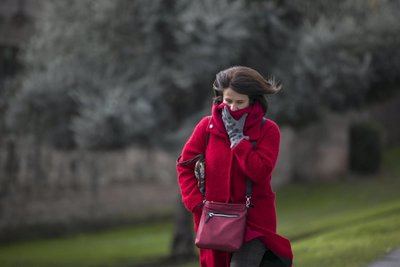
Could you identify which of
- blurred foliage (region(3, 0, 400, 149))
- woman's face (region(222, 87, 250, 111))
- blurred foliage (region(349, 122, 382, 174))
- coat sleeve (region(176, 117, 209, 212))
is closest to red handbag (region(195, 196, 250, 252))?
coat sleeve (region(176, 117, 209, 212))

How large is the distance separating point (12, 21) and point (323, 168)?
9.31 m

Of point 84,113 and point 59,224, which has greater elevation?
point 84,113

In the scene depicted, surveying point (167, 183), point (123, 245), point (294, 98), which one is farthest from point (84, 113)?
point (167, 183)

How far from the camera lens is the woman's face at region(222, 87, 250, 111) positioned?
4.70 meters

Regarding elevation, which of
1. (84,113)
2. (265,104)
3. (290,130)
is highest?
(265,104)

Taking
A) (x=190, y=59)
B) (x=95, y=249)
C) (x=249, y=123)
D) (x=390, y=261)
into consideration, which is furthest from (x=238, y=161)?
(x=95, y=249)

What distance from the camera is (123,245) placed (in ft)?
53.0

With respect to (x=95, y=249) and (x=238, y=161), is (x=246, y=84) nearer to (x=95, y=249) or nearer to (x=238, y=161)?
(x=238, y=161)

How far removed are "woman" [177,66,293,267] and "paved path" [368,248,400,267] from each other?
2959 mm

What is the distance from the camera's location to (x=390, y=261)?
7.71 m

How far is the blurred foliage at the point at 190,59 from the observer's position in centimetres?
1183

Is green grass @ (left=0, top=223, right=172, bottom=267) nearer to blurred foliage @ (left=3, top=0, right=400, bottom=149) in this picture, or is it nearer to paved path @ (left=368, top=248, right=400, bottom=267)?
blurred foliage @ (left=3, top=0, right=400, bottom=149)

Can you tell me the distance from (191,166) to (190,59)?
23.5 feet

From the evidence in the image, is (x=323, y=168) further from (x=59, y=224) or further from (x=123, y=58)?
(x=123, y=58)
